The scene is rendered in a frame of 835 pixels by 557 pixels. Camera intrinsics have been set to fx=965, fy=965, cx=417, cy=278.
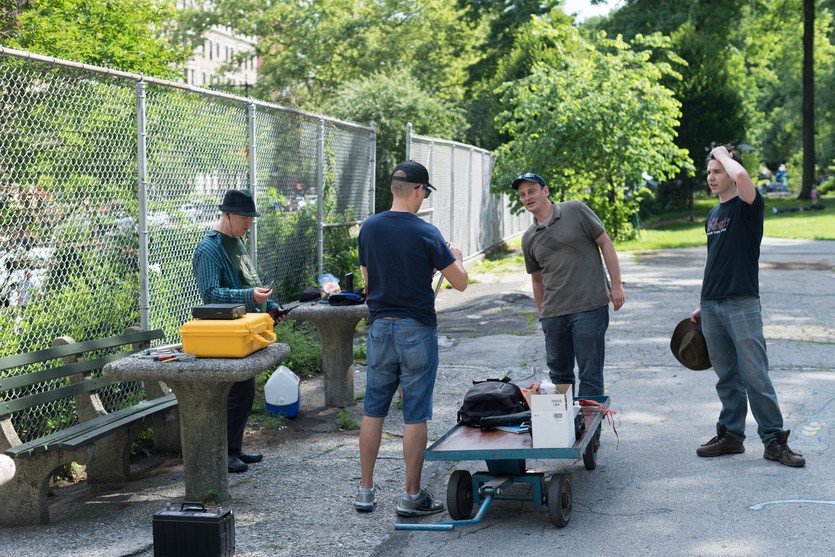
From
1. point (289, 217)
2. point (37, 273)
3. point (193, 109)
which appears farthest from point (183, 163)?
point (289, 217)

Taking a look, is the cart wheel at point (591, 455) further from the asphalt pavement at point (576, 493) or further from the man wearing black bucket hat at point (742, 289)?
the man wearing black bucket hat at point (742, 289)

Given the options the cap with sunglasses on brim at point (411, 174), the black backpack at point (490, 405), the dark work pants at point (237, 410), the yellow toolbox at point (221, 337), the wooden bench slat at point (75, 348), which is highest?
the cap with sunglasses on brim at point (411, 174)

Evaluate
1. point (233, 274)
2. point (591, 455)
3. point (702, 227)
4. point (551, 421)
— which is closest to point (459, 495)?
point (551, 421)

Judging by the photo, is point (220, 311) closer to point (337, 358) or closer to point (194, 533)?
point (194, 533)

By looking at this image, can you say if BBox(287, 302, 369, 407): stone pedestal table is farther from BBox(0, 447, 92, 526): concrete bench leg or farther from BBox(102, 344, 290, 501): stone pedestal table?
BBox(0, 447, 92, 526): concrete bench leg

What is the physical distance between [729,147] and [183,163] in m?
4.27

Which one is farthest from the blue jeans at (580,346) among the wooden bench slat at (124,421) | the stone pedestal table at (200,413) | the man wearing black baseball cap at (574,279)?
the wooden bench slat at (124,421)

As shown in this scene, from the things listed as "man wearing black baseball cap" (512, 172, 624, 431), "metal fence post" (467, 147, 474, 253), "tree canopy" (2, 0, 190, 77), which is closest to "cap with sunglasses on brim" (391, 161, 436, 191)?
"man wearing black baseball cap" (512, 172, 624, 431)

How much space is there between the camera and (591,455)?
630 cm

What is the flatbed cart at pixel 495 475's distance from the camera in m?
5.25

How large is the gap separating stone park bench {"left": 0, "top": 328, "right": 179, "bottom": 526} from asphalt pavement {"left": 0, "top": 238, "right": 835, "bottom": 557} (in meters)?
0.17

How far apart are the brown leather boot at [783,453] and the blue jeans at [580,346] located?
3.79 ft

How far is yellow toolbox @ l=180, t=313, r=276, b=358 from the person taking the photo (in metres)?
5.39

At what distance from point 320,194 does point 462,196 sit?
8659 mm
